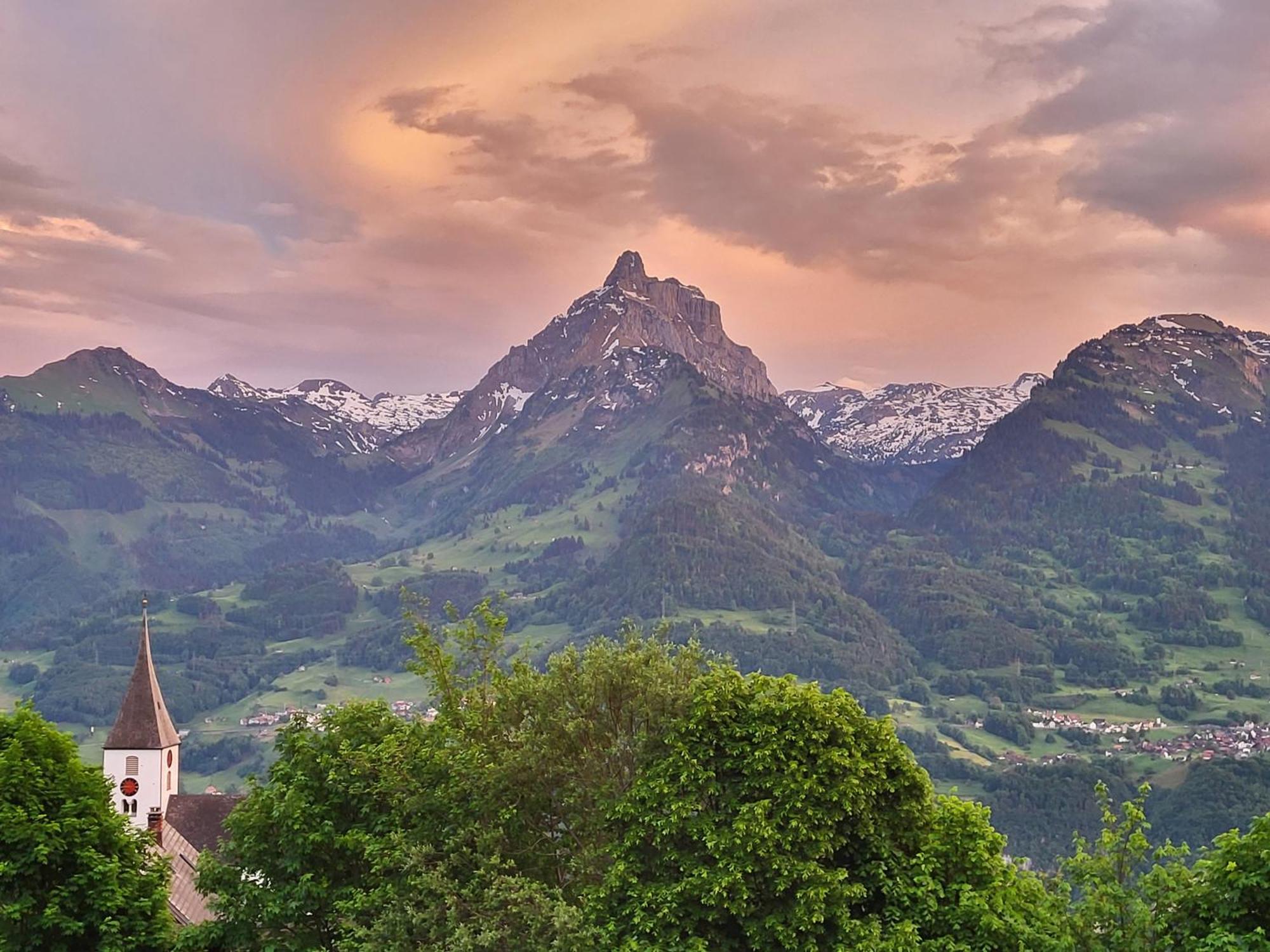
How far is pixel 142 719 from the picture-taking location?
324ft

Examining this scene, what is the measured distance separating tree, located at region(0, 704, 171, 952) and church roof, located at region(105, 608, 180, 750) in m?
53.9

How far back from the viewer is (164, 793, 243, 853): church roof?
8575 centimetres

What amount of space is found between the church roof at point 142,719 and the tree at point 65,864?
177 feet

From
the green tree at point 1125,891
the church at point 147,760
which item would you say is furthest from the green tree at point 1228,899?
the church at point 147,760

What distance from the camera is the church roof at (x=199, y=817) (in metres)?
85.8

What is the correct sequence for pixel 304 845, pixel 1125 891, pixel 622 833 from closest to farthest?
1. pixel 1125 891
2. pixel 622 833
3. pixel 304 845

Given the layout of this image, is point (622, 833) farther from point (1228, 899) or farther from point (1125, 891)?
point (1228, 899)

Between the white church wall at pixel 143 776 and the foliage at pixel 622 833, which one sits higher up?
the foliage at pixel 622 833

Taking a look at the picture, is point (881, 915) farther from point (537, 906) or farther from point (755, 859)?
point (537, 906)

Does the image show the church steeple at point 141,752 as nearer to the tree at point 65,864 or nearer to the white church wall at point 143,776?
the white church wall at point 143,776

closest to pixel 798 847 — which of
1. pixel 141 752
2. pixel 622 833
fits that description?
pixel 622 833

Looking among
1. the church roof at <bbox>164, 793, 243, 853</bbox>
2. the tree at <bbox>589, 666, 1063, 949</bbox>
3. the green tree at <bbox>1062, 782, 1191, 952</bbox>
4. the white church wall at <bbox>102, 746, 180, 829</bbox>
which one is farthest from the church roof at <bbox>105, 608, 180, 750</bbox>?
the green tree at <bbox>1062, 782, 1191, 952</bbox>

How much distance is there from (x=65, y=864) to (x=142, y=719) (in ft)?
197

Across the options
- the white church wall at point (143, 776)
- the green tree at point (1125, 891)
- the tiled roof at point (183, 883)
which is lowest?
the tiled roof at point (183, 883)
